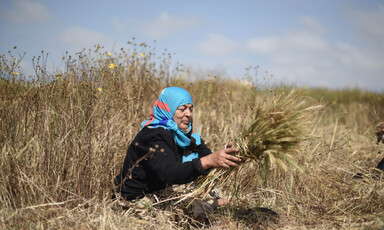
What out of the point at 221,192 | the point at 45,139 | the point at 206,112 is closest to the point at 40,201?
the point at 45,139

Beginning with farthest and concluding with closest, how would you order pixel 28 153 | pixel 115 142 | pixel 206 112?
1. pixel 206 112
2. pixel 115 142
3. pixel 28 153

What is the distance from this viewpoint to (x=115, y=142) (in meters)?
3.12

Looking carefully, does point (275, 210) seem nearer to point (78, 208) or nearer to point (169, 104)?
point (169, 104)

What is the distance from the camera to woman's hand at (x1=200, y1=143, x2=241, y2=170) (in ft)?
6.83

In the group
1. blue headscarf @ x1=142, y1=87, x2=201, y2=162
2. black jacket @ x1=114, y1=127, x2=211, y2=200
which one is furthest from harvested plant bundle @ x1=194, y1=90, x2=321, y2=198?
blue headscarf @ x1=142, y1=87, x2=201, y2=162

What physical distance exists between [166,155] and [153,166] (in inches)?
4.8

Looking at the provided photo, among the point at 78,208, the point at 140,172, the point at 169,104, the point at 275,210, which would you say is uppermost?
the point at 169,104

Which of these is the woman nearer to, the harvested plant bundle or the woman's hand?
the woman's hand

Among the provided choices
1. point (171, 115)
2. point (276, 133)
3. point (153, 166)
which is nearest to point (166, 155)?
point (153, 166)

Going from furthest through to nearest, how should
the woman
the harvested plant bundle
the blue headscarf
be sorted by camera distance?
the blue headscarf → the woman → the harvested plant bundle

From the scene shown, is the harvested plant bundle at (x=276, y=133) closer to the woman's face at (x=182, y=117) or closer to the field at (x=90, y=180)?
the field at (x=90, y=180)

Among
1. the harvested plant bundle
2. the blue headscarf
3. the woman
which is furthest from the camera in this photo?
the blue headscarf

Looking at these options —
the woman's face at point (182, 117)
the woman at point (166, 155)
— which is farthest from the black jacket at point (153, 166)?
the woman's face at point (182, 117)

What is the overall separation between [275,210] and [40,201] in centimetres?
204
